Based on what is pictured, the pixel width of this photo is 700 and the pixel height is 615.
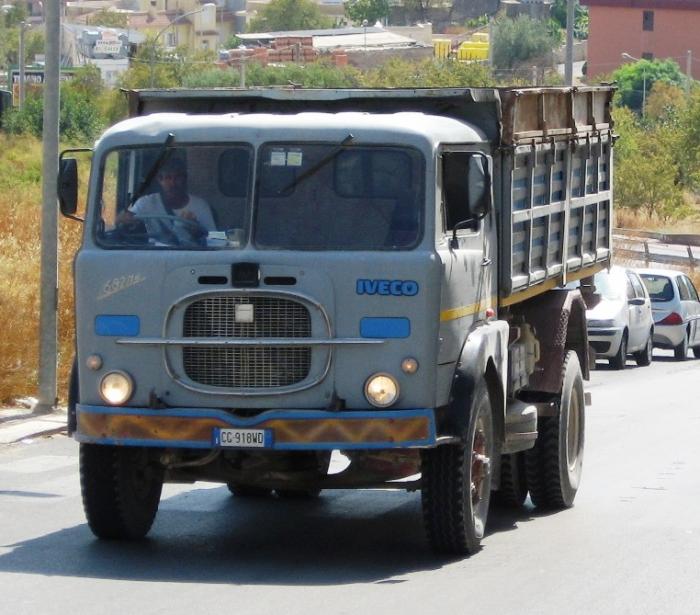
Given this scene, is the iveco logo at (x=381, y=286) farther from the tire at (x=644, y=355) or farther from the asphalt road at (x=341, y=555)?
the tire at (x=644, y=355)

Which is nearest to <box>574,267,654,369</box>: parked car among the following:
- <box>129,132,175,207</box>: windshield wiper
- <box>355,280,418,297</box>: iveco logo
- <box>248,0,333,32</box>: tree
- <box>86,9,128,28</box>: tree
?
<box>129,132,175,207</box>: windshield wiper

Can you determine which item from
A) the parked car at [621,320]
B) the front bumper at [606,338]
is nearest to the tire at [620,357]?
the parked car at [621,320]

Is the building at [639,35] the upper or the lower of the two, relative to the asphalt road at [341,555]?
upper

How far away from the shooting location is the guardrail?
146 ft

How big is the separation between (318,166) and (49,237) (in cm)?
743

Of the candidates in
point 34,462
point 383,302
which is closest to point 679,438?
point 34,462

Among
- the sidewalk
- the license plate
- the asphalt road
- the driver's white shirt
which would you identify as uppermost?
the driver's white shirt

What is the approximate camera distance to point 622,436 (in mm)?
15891

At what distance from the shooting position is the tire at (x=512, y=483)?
36.7ft

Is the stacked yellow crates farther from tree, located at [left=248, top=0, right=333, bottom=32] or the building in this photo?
tree, located at [left=248, top=0, right=333, bottom=32]

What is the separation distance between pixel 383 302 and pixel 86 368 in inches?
65.4

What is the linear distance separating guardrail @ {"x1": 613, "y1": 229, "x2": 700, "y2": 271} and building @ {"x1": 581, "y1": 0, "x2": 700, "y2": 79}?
72.2 metres

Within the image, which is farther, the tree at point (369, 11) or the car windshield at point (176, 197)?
the tree at point (369, 11)

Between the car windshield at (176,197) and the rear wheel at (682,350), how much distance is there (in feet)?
70.2
